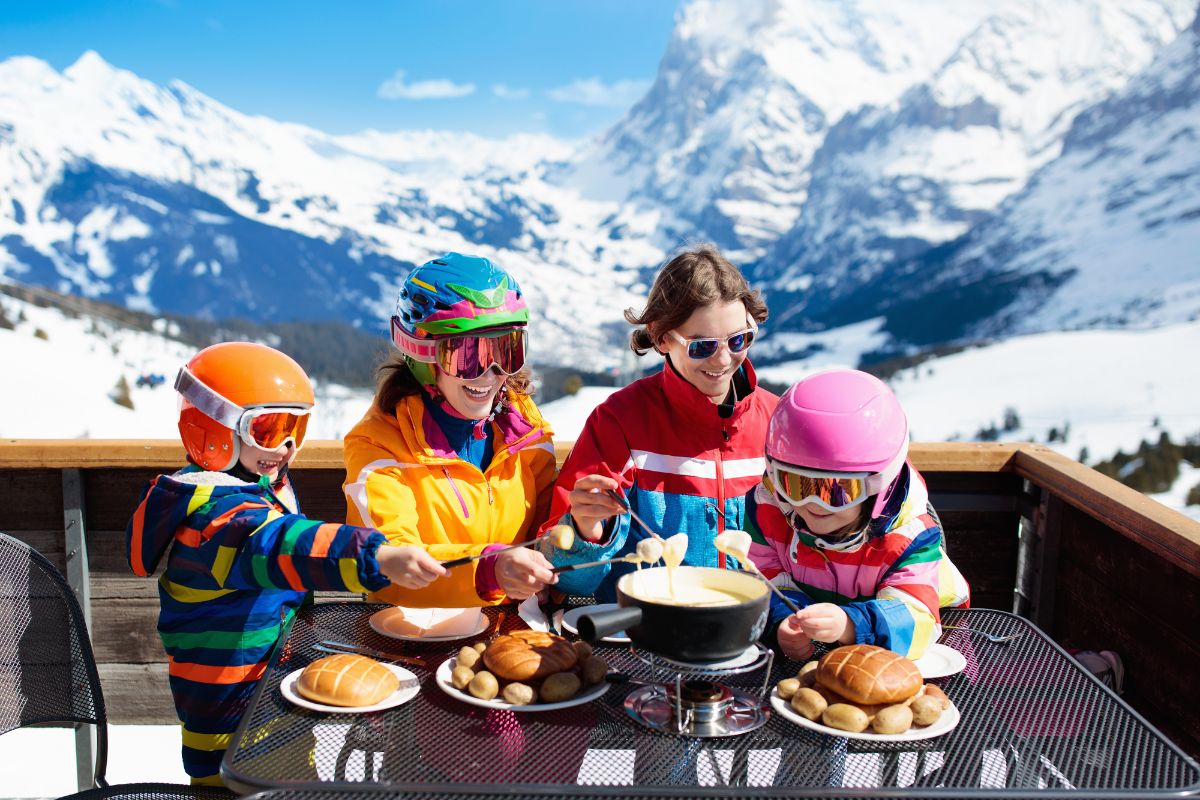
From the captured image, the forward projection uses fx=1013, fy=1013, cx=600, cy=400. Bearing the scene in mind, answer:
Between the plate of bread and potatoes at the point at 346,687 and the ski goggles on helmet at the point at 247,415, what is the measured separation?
2.10ft

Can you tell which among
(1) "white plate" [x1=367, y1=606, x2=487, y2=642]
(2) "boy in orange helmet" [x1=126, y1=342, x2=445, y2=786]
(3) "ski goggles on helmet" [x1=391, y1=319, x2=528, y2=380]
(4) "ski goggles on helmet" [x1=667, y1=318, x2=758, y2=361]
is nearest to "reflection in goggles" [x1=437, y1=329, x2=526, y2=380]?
(3) "ski goggles on helmet" [x1=391, y1=319, x2=528, y2=380]

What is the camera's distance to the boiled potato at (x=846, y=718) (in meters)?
1.76

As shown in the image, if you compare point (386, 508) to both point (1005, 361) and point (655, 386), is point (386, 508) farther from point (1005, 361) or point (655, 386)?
point (1005, 361)

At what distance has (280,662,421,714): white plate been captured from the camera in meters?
1.81

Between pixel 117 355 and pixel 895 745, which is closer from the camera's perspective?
pixel 895 745

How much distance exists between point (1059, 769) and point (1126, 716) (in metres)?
0.29

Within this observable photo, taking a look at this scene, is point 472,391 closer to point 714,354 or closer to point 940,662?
point 714,354

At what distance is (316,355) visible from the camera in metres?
124

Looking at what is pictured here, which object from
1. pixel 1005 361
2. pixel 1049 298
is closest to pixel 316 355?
pixel 1005 361

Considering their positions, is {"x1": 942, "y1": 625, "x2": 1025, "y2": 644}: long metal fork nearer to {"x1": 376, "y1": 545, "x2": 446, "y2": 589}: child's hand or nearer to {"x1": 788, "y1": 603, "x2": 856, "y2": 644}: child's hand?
{"x1": 788, "y1": 603, "x2": 856, "y2": 644}: child's hand

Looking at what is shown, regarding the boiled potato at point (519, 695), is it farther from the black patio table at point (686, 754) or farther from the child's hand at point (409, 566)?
the child's hand at point (409, 566)

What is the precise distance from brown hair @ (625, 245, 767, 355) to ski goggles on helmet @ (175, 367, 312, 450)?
1.03 meters

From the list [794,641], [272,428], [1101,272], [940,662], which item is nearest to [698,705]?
[794,641]

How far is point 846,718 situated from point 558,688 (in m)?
0.52
